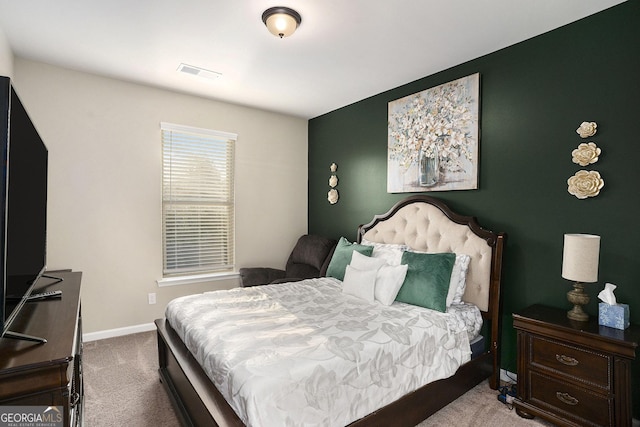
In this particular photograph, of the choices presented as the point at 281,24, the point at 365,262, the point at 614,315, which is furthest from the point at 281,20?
the point at 614,315

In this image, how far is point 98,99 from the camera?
3324mm

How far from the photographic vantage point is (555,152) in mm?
2420

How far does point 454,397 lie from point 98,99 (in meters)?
4.19

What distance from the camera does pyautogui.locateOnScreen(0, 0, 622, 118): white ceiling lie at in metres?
2.17

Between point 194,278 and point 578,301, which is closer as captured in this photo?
point 578,301

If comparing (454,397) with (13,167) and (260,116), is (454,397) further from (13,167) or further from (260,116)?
(260,116)

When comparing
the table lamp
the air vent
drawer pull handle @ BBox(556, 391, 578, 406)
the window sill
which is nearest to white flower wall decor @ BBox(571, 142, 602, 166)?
the table lamp

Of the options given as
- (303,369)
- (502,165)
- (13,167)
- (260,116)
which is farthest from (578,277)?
(260,116)

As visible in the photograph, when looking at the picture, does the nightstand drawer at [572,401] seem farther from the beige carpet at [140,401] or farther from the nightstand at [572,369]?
the beige carpet at [140,401]

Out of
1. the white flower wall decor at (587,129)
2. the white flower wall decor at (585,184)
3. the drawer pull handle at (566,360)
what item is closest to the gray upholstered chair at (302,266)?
the drawer pull handle at (566,360)

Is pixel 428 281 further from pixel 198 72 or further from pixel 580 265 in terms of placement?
pixel 198 72

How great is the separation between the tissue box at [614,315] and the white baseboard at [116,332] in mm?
4067

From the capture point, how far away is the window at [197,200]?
3.78 metres

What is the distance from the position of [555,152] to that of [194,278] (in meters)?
3.83
